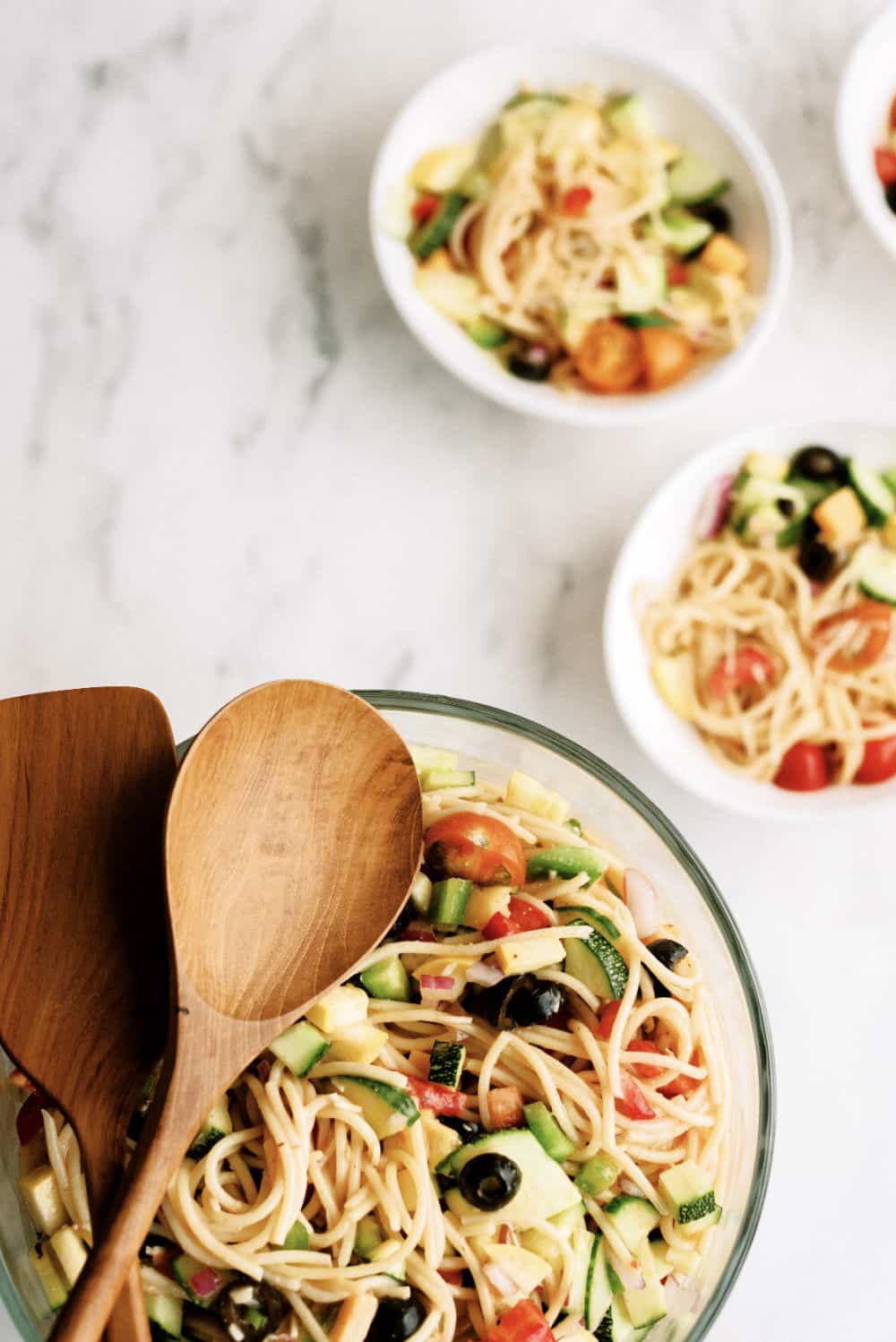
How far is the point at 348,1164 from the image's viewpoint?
1.79 meters

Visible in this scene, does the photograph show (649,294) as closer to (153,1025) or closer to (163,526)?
(163,526)

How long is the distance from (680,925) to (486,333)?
1297 millimetres

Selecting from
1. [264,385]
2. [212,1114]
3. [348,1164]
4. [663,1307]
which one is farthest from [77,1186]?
[264,385]

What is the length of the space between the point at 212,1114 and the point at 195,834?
401 mm

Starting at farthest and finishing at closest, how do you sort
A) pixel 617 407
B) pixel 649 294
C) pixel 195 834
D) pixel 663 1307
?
1. pixel 649 294
2. pixel 617 407
3. pixel 663 1307
4. pixel 195 834

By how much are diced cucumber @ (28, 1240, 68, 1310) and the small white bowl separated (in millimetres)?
2425

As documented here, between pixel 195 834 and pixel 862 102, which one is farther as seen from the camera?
pixel 862 102

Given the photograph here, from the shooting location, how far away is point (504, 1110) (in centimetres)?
184

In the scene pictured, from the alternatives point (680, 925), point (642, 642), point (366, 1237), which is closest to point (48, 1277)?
point (366, 1237)

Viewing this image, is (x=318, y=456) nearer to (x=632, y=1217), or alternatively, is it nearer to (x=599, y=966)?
(x=599, y=966)

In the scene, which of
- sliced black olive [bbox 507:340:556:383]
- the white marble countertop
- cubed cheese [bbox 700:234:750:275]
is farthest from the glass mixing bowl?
cubed cheese [bbox 700:234:750:275]

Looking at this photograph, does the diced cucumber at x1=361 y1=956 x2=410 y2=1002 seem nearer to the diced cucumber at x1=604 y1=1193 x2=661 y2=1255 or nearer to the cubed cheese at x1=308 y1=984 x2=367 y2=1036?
the cubed cheese at x1=308 y1=984 x2=367 y2=1036

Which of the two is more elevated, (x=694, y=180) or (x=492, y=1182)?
(x=694, y=180)

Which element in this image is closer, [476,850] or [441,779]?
[476,850]
